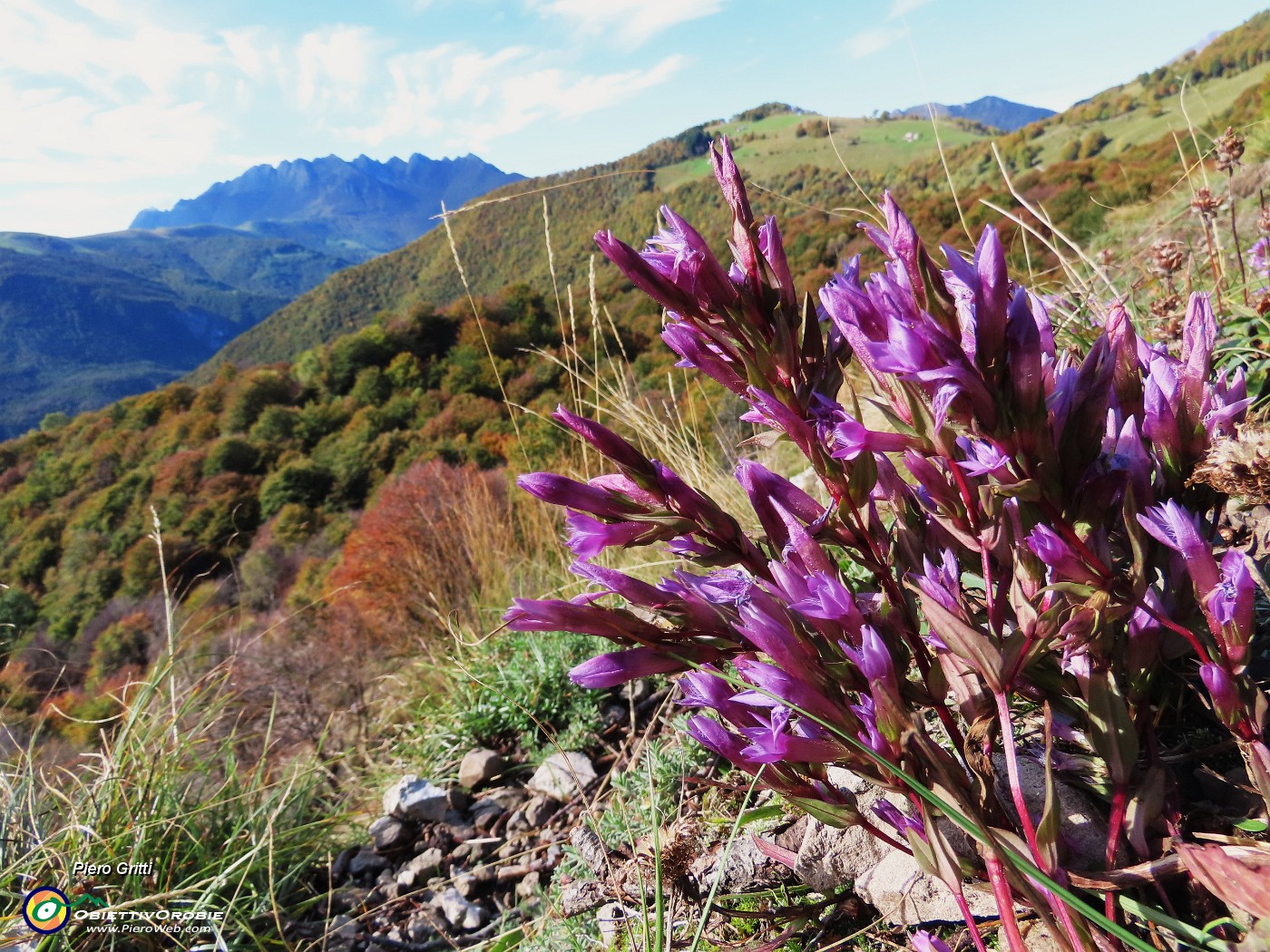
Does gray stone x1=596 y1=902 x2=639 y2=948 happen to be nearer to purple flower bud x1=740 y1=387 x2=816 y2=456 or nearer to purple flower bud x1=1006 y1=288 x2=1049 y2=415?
purple flower bud x1=740 y1=387 x2=816 y2=456

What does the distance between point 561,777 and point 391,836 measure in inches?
28.7

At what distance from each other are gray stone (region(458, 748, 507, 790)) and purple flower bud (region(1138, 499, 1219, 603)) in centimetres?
253

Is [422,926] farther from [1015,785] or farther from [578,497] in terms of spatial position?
[1015,785]

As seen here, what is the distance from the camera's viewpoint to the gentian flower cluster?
30.9 inches

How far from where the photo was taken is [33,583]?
109 feet

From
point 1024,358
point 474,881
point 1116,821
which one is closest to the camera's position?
point 1024,358

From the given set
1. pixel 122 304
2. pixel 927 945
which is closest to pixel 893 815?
pixel 927 945

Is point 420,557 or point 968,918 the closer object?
point 968,918

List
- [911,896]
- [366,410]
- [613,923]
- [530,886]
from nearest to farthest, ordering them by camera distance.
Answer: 1. [911,896]
2. [613,923]
3. [530,886]
4. [366,410]

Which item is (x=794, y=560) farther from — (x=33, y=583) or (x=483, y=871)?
(x=33, y=583)

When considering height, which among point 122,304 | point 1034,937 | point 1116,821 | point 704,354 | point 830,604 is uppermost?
point 122,304

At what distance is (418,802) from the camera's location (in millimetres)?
2719

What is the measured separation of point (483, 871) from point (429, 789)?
0.58 metres

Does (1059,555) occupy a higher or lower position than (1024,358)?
lower
